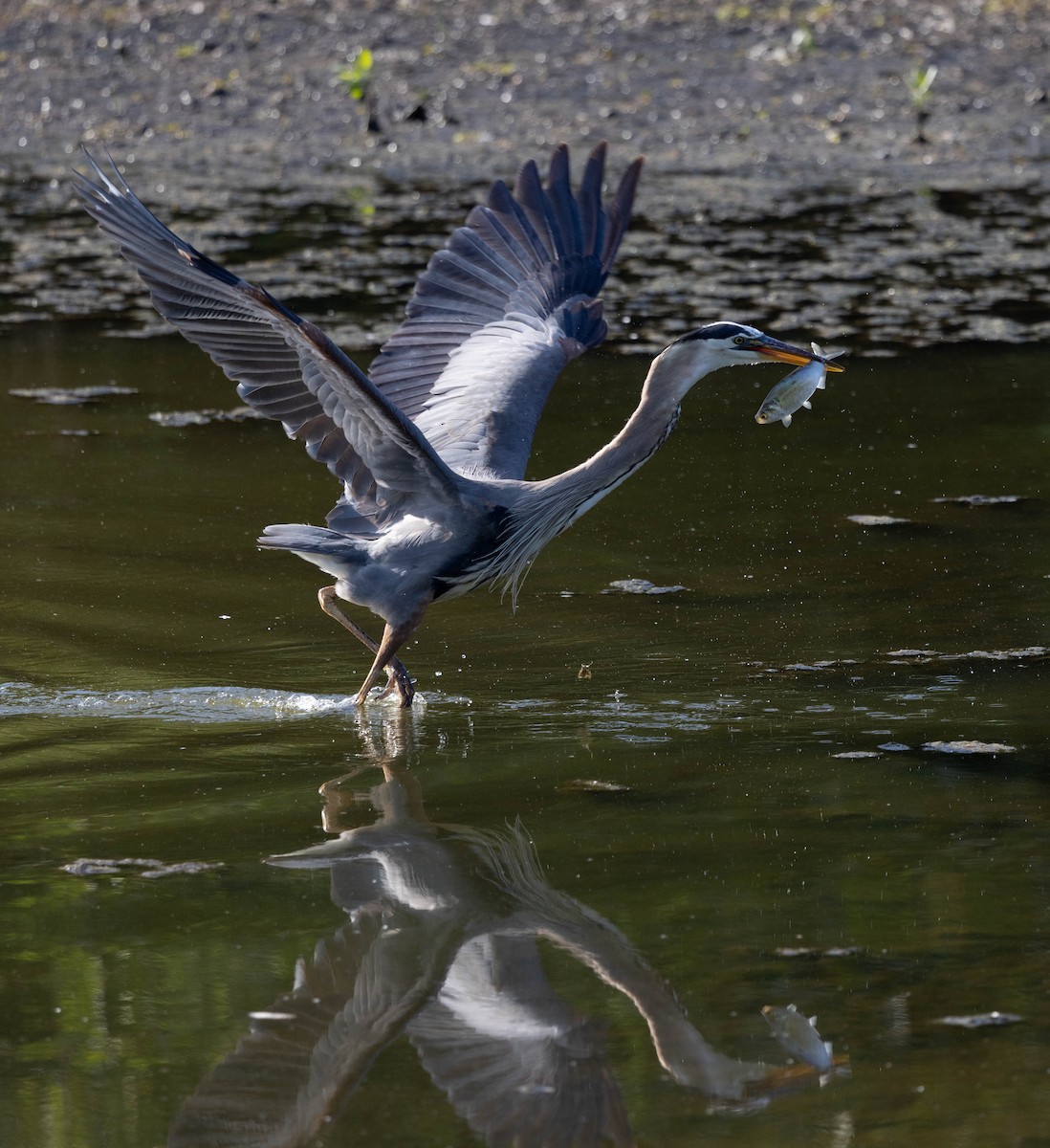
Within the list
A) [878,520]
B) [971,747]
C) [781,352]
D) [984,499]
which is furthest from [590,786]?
[984,499]

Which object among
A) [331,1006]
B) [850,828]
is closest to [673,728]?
[850,828]

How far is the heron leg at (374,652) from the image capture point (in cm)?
582

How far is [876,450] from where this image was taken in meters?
8.41

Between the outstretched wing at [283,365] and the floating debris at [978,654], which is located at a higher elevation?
the outstretched wing at [283,365]

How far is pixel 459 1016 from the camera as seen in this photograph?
380 centimetres

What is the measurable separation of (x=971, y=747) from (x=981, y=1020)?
1.65m

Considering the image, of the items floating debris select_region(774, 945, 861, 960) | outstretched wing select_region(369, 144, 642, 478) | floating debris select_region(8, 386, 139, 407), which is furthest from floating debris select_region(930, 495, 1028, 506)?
floating debris select_region(8, 386, 139, 407)

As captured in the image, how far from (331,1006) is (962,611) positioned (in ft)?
10.8

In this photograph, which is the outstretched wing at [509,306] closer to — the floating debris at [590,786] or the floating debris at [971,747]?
the floating debris at [590,786]

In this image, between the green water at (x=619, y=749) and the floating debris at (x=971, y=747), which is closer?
the green water at (x=619, y=749)

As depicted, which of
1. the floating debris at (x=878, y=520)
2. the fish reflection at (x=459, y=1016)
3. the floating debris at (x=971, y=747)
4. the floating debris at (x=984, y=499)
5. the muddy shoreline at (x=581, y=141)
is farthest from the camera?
the muddy shoreline at (x=581, y=141)

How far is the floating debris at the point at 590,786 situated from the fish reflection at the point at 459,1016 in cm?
34

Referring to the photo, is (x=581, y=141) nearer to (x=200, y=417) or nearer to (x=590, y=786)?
(x=200, y=417)

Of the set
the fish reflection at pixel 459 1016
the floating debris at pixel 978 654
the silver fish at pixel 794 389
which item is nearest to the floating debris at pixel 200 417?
the silver fish at pixel 794 389
